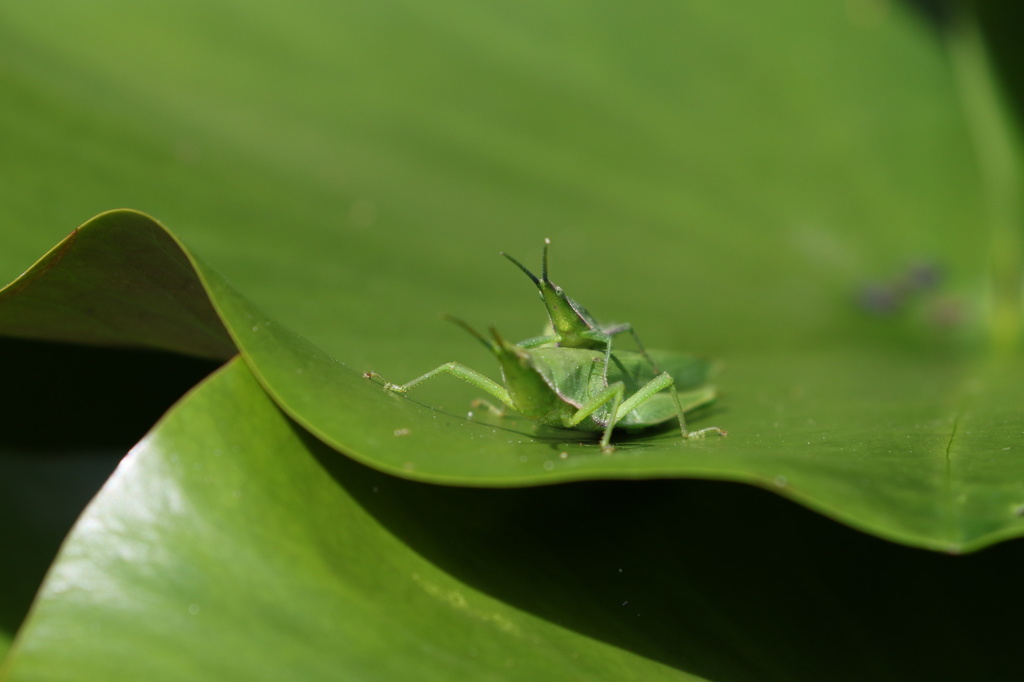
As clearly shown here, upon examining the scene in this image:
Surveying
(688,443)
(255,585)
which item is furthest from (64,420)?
(688,443)

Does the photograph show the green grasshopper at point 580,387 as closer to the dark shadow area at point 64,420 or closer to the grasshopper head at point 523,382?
the grasshopper head at point 523,382

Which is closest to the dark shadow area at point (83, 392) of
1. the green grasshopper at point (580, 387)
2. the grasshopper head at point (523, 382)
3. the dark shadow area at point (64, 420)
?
the dark shadow area at point (64, 420)

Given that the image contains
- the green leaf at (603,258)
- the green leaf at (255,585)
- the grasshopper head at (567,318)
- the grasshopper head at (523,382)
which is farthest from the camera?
the grasshopper head at (567,318)

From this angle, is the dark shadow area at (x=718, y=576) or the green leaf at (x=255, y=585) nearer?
the green leaf at (x=255, y=585)

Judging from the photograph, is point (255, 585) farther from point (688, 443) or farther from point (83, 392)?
point (83, 392)

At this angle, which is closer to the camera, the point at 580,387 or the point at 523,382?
the point at 523,382

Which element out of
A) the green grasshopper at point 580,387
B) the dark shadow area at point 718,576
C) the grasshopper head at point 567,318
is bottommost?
the dark shadow area at point 718,576
